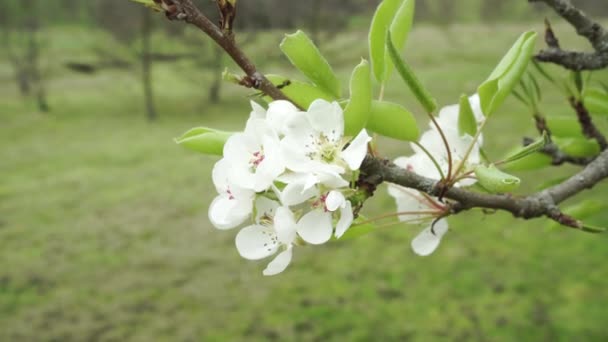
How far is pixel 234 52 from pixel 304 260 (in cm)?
308

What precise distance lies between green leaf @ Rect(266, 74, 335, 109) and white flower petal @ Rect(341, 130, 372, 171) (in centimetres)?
6

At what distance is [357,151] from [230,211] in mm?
109

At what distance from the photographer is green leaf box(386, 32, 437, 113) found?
0.42 meters

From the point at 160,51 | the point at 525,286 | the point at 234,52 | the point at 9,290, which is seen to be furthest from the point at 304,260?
the point at 160,51

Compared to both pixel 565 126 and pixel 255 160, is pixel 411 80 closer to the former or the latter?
pixel 255 160

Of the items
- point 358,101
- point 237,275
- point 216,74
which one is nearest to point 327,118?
point 358,101

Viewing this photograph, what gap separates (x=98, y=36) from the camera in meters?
9.18

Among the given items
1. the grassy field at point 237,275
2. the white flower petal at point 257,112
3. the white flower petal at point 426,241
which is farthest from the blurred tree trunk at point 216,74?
the white flower petal at point 257,112

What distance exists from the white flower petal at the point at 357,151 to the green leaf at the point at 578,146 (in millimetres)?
418

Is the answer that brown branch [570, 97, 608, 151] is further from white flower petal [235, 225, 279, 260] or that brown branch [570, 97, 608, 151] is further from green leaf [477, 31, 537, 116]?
white flower petal [235, 225, 279, 260]

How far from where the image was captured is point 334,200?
400 mm

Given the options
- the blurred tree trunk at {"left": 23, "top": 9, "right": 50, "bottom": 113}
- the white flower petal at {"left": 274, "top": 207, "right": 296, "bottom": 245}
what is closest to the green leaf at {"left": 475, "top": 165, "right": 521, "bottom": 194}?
the white flower petal at {"left": 274, "top": 207, "right": 296, "bottom": 245}

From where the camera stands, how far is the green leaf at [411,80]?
417 millimetres

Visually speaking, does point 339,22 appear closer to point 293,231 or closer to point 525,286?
point 525,286
